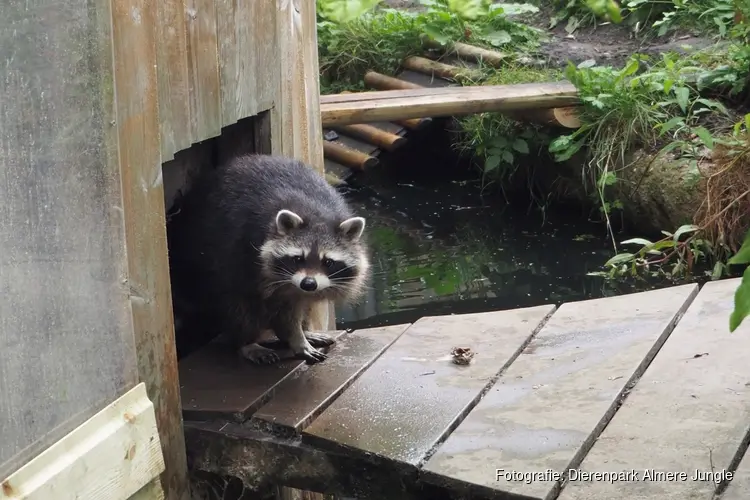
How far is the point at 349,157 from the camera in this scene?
6.96 m

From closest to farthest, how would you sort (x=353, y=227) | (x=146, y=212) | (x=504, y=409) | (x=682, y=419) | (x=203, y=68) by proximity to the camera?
(x=146, y=212), (x=682, y=419), (x=504, y=409), (x=203, y=68), (x=353, y=227)

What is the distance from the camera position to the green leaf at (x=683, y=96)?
6348 mm

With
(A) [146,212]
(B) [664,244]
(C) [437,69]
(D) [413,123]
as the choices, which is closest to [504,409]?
(A) [146,212]

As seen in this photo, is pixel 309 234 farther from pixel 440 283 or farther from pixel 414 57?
pixel 414 57

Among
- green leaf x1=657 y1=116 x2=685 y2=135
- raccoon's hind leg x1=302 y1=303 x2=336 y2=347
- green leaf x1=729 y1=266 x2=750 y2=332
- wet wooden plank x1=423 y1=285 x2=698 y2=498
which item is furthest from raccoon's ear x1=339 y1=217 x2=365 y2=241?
green leaf x1=657 y1=116 x2=685 y2=135

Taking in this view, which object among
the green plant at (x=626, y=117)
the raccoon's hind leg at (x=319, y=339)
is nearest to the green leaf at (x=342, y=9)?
the raccoon's hind leg at (x=319, y=339)

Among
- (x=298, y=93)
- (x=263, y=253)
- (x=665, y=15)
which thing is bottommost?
(x=263, y=253)

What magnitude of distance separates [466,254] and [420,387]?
3787 mm

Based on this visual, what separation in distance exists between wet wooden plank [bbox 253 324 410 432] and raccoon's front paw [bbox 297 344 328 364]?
33mm

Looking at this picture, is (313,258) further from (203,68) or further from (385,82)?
(385,82)

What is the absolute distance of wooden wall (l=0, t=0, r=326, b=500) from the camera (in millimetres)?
1874

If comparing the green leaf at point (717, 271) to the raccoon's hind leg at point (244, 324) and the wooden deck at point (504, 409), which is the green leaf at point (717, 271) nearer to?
the wooden deck at point (504, 409)

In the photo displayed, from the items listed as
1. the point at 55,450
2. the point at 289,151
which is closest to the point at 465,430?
the point at 55,450

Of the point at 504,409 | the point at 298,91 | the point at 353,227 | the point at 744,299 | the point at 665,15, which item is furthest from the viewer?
the point at 665,15
